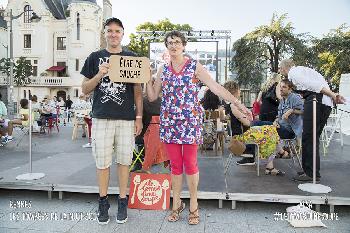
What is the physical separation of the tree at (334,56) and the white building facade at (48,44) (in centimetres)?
1660

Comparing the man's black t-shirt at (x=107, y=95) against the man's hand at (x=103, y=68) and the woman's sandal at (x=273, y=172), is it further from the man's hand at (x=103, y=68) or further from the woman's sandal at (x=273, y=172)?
the woman's sandal at (x=273, y=172)

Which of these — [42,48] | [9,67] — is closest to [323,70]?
[42,48]

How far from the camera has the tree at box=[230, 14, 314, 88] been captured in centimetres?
2508

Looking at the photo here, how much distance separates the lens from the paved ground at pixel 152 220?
9.96 feet

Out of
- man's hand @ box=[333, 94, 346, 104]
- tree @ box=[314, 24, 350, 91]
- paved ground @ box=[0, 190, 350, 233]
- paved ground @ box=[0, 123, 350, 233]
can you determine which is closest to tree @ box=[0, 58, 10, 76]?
paved ground @ box=[0, 123, 350, 233]

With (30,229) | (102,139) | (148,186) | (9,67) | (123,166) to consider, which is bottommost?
(30,229)

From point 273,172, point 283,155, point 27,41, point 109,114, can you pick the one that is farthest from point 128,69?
point 27,41

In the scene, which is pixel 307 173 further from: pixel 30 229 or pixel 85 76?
pixel 30 229

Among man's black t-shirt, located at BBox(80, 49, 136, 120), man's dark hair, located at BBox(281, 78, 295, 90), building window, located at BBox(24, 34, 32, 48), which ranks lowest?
man's black t-shirt, located at BBox(80, 49, 136, 120)

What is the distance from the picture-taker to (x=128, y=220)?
3219mm

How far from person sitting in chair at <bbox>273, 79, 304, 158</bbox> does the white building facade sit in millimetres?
2923

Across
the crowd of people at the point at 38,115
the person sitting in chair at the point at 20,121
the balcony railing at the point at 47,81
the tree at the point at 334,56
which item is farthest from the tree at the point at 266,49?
the person sitting in chair at the point at 20,121

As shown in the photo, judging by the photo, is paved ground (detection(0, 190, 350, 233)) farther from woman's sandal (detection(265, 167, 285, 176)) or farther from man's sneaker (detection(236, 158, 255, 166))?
man's sneaker (detection(236, 158, 255, 166))

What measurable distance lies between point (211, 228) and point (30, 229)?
1626 millimetres
